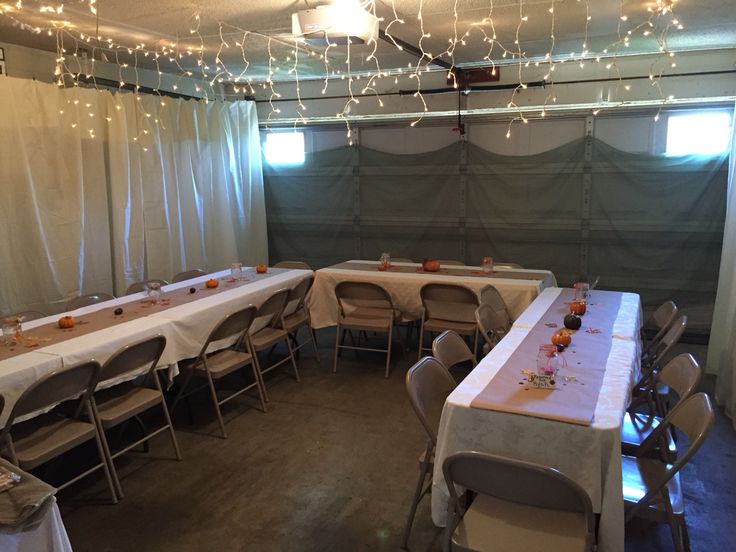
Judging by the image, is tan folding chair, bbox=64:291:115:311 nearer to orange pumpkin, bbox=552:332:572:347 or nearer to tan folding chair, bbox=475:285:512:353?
tan folding chair, bbox=475:285:512:353

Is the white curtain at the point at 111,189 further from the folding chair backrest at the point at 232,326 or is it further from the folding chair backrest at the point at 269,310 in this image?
the folding chair backrest at the point at 232,326

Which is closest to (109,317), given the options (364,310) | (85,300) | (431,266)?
(85,300)

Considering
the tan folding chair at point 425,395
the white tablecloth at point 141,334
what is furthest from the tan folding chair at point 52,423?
the tan folding chair at point 425,395

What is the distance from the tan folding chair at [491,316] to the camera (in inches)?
146

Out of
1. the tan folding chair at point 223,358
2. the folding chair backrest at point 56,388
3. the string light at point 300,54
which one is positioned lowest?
the tan folding chair at point 223,358

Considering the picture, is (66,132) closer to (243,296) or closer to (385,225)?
(243,296)

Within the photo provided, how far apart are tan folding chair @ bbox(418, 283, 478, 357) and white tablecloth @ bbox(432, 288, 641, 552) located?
1.94m

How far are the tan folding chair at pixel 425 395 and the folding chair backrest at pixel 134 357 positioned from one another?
60.5 inches

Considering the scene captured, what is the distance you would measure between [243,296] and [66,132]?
2.23 meters

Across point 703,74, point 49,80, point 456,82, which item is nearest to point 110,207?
point 49,80

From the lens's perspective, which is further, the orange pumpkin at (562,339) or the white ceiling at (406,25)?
the white ceiling at (406,25)

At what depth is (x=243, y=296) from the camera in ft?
14.5

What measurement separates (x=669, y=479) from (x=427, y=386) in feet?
3.44

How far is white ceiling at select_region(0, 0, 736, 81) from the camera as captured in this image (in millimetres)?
3789
